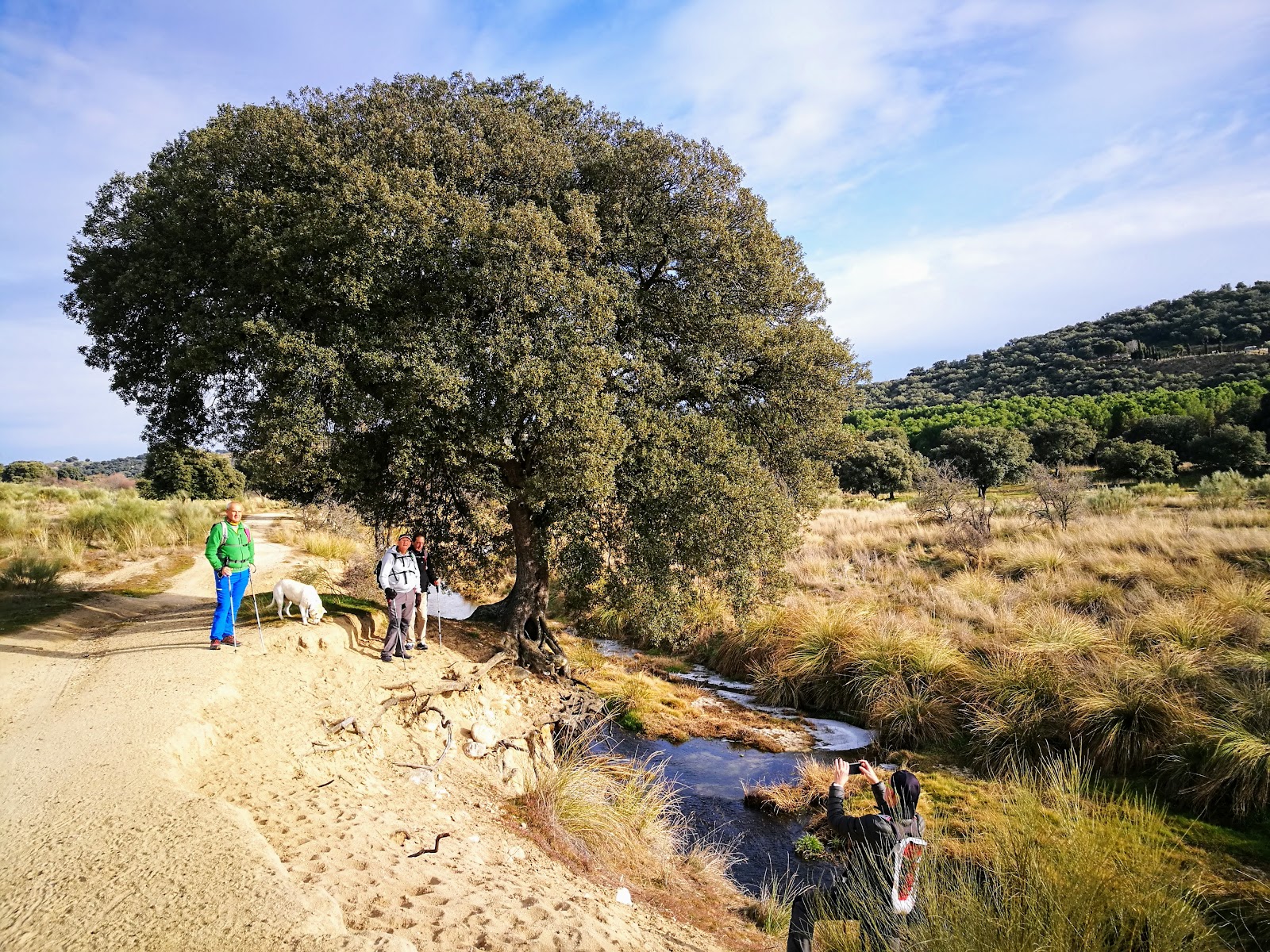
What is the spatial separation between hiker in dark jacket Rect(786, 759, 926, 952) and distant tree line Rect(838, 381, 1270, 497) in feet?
122

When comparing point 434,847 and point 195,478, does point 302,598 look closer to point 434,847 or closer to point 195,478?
point 434,847

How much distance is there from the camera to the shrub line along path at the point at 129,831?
4.77 metres

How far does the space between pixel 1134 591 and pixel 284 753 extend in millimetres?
19649

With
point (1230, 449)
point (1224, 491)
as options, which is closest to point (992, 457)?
point (1230, 449)

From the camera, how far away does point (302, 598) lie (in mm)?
12211

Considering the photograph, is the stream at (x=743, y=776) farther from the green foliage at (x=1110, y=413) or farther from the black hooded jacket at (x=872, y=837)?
the green foliage at (x=1110, y=413)

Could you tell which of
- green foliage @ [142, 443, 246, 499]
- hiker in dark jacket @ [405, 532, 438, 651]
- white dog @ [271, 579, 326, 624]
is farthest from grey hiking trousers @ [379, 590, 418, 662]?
green foliage @ [142, 443, 246, 499]

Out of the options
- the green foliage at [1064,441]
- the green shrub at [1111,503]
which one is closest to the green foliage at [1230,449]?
the green foliage at [1064,441]

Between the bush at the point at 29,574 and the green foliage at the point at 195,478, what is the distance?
2991 centimetres

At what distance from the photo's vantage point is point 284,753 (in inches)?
336

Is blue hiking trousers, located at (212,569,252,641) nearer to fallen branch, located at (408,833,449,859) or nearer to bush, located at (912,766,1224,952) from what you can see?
fallen branch, located at (408,833,449,859)

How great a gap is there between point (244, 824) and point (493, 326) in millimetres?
8006

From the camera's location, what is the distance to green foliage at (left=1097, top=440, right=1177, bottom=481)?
148ft

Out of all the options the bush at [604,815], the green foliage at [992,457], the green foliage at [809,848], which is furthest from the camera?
the green foliage at [992,457]
